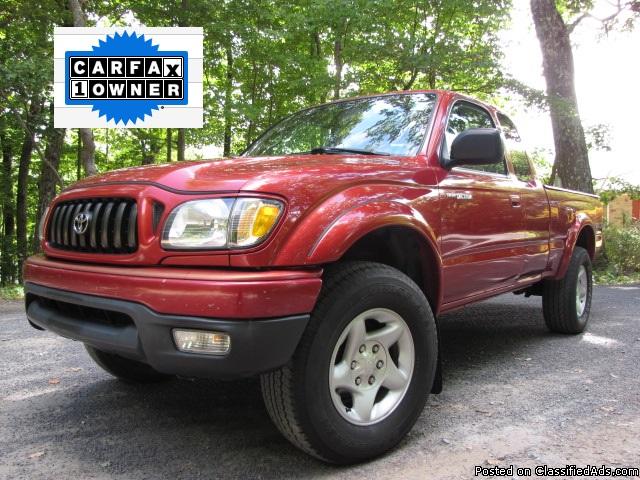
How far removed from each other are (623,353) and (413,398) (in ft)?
8.64

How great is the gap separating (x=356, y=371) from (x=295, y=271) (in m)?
0.60

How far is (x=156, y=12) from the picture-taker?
10.6 m

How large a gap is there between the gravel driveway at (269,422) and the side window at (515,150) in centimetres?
145

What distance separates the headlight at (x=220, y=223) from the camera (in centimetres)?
200

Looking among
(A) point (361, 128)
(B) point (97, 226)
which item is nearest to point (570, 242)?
(A) point (361, 128)

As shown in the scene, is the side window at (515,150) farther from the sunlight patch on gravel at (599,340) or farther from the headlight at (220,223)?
the headlight at (220,223)

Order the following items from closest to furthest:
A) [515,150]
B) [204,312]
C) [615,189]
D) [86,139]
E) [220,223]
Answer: [204,312], [220,223], [515,150], [86,139], [615,189]

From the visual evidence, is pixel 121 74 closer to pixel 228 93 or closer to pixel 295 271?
pixel 228 93

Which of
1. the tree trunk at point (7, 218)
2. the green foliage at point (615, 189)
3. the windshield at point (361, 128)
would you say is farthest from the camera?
the tree trunk at point (7, 218)

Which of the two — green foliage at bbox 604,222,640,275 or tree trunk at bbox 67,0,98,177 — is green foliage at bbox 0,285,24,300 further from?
green foliage at bbox 604,222,640,275

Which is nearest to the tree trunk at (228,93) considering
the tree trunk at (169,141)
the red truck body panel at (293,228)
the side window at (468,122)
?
the tree trunk at (169,141)

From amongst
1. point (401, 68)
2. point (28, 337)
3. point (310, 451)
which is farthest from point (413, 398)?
point (401, 68)

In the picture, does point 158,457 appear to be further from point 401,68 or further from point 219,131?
point 219,131

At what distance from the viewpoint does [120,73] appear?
910 centimetres
